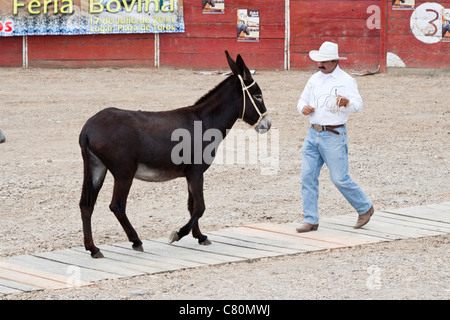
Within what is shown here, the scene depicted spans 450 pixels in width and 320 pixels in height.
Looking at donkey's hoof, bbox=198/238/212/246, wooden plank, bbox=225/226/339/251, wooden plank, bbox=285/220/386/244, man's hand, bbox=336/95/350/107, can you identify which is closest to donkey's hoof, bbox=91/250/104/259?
donkey's hoof, bbox=198/238/212/246

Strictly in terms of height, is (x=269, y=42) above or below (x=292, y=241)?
above

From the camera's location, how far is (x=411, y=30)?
21.9 meters

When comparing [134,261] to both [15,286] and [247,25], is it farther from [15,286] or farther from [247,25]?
[247,25]

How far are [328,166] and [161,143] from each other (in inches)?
69.7

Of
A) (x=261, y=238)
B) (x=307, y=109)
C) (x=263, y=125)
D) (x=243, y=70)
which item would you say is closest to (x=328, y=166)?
(x=307, y=109)

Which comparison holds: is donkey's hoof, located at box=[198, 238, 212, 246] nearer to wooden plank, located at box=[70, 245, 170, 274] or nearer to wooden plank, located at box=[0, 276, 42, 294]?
wooden plank, located at box=[70, 245, 170, 274]

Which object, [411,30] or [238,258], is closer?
A: [238,258]

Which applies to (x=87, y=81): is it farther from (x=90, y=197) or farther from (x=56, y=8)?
(x=90, y=197)

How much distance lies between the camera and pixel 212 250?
827cm

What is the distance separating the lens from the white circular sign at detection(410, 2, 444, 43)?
2167cm

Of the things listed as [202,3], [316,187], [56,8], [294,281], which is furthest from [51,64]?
[294,281]

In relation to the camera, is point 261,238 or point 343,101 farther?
point 261,238

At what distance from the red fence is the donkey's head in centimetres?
1404
